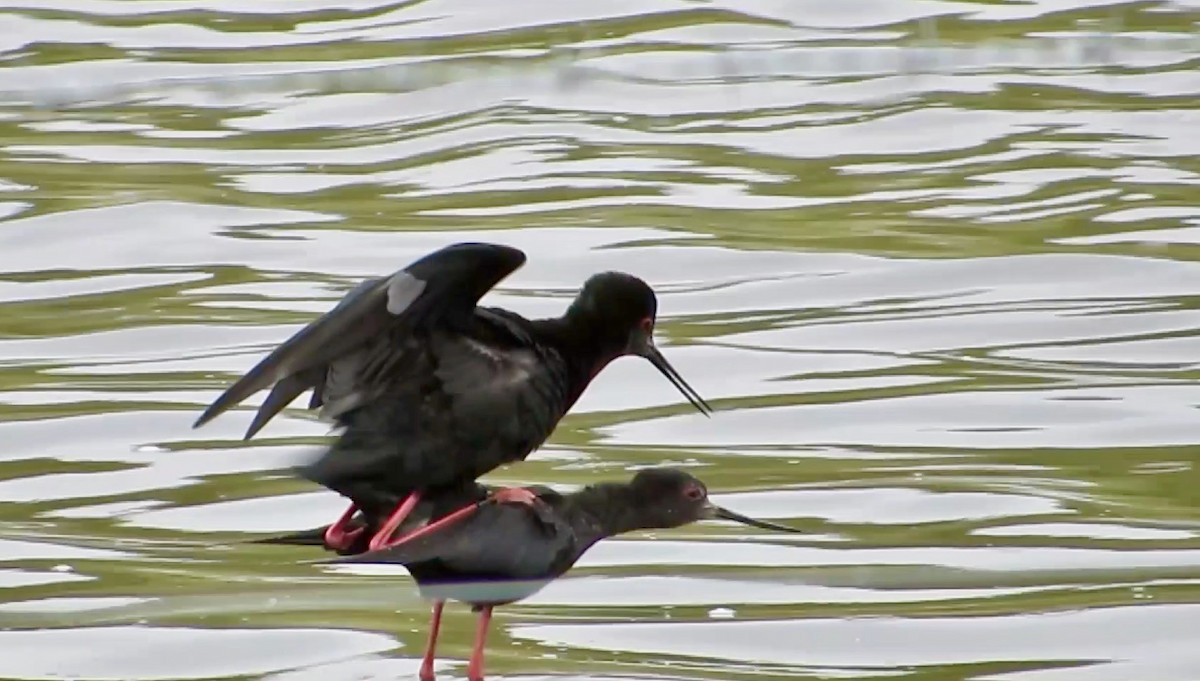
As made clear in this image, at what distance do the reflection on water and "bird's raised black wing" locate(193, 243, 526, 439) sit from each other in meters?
1.02

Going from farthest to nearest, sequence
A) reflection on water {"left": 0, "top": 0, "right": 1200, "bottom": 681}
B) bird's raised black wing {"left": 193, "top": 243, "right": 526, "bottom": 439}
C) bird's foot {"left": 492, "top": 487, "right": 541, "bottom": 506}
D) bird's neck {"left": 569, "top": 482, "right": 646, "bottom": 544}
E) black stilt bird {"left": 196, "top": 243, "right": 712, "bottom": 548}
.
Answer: reflection on water {"left": 0, "top": 0, "right": 1200, "bottom": 681}
bird's neck {"left": 569, "top": 482, "right": 646, "bottom": 544}
bird's foot {"left": 492, "top": 487, "right": 541, "bottom": 506}
black stilt bird {"left": 196, "top": 243, "right": 712, "bottom": 548}
bird's raised black wing {"left": 193, "top": 243, "right": 526, "bottom": 439}

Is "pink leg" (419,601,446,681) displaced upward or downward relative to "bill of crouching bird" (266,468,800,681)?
downward

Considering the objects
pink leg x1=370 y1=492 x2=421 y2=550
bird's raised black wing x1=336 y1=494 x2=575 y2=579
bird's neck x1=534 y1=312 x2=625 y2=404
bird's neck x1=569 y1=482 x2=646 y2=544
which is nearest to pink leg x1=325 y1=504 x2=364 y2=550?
pink leg x1=370 y1=492 x2=421 y2=550

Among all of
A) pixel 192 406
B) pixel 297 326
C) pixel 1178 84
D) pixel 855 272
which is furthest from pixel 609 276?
pixel 1178 84

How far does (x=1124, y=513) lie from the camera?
976 cm

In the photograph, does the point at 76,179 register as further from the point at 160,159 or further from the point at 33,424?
the point at 33,424

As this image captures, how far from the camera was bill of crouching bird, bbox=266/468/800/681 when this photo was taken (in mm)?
7480

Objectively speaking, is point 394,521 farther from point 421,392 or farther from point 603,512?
point 603,512

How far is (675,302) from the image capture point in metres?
13.4

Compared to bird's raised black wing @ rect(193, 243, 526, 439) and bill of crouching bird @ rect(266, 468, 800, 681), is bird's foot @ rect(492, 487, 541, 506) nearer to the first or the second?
bill of crouching bird @ rect(266, 468, 800, 681)

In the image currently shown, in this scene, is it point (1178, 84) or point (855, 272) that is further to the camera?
point (1178, 84)

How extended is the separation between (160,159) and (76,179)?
65 centimetres

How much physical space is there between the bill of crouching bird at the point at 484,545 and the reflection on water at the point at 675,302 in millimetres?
366

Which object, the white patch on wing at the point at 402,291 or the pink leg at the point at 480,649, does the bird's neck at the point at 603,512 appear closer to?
the pink leg at the point at 480,649
